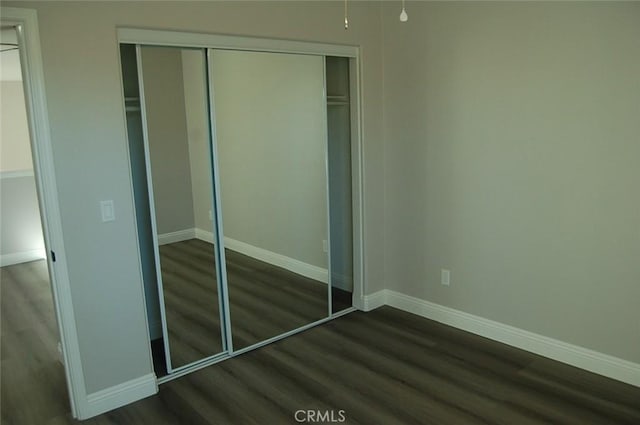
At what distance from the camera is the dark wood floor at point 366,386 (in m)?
2.72

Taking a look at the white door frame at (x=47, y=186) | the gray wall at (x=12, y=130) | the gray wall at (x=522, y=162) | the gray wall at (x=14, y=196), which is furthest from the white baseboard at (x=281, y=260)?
the gray wall at (x=12, y=130)

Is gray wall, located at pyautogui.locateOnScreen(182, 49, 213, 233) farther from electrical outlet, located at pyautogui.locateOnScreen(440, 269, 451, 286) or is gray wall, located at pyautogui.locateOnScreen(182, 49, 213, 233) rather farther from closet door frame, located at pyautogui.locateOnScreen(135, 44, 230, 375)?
electrical outlet, located at pyautogui.locateOnScreen(440, 269, 451, 286)

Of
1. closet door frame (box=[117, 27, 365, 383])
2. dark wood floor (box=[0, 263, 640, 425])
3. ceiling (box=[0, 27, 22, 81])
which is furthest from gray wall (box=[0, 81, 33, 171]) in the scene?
closet door frame (box=[117, 27, 365, 383])

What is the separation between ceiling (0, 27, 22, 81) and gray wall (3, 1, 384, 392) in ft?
1.89

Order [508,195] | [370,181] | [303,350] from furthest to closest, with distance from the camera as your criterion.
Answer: [370,181] → [303,350] → [508,195]

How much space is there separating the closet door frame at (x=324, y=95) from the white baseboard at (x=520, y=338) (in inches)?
13.6

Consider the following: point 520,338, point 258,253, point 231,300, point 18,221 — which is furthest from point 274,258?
point 18,221

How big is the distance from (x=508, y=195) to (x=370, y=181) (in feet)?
3.70

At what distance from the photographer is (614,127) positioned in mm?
2758

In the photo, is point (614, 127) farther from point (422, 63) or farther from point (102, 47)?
point (102, 47)

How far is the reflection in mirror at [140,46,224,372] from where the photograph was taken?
9.73ft

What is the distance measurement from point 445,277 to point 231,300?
1.67m

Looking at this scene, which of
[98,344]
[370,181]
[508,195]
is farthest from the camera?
[370,181]

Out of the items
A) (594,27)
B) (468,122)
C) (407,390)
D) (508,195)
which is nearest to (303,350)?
(407,390)
